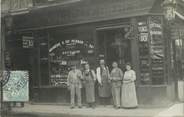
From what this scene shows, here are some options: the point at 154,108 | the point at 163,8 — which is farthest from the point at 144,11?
the point at 154,108

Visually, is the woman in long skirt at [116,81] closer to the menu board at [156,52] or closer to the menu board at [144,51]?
the menu board at [144,51]

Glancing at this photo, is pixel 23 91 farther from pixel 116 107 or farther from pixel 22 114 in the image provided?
pixel 116 107

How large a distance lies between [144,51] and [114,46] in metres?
1.51

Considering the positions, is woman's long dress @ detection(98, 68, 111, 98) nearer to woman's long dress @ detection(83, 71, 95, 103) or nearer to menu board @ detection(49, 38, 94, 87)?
woman's long dress @ detection(83, 71, 95, 103)

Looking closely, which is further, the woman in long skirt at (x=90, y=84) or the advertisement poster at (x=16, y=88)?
the woman in long skirt at (x=90, y=84)

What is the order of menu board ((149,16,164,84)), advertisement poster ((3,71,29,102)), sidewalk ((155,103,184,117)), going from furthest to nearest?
menu board ((149,16,164,84))
advertisement poster ((3,71,29,102))
sidewalk ((155,103,184,117))

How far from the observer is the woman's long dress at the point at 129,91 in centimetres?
1664

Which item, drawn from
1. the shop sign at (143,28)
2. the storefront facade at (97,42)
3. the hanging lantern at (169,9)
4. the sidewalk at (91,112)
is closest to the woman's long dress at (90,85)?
the sidewalk at (91,112)

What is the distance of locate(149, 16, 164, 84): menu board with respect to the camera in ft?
55.2

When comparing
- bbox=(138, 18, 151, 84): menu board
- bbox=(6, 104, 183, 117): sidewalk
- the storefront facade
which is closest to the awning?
the storefront facade

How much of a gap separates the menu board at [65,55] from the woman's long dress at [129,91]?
2.38m

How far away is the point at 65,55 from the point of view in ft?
63.8

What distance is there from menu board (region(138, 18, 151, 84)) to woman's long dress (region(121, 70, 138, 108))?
0.47m

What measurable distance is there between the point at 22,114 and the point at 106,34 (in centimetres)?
464
